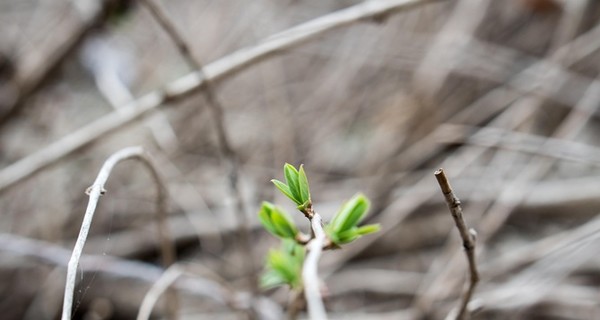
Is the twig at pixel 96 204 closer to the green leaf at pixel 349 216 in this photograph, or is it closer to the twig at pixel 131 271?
the twig at pixel 131 271

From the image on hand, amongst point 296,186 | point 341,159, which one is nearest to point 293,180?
point 296,186

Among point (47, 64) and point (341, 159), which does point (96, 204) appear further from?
point (341, 159)

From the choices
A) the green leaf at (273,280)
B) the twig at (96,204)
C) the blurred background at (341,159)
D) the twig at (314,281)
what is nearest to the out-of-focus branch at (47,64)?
the blurred background at (341,159)

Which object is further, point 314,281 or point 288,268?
point 288,268

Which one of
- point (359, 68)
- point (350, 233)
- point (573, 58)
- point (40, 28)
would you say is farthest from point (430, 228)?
point (40, 28)

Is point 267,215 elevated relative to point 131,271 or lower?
lower

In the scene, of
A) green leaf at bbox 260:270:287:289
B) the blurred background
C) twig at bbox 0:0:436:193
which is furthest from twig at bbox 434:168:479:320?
twig at bbox 0:0:436:193

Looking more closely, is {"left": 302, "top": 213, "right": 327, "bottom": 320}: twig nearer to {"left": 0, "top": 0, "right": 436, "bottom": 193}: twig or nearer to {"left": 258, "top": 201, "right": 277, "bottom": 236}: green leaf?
{"left": 258, "top": 201, "right": 277, "bottom": 236}: green leaf
